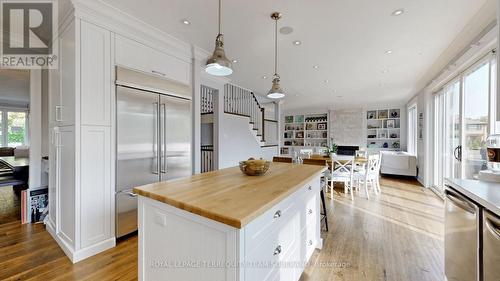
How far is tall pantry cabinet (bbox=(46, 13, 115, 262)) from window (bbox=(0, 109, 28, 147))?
27.9 ft

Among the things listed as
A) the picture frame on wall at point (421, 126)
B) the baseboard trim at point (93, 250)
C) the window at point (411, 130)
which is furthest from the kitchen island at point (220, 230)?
the window at point (411, 130)

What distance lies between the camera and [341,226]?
3.03 meters

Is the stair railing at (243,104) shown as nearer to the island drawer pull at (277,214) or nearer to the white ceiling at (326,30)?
the white ceiling at (326,30)

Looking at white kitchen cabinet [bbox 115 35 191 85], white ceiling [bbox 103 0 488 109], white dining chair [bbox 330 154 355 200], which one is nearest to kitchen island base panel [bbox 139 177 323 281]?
white kitchen cabinet [bbox 115 35 191 85]

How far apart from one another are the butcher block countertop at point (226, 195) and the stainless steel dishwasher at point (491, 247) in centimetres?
Answer: 109

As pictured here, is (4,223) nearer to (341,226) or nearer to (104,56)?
(104,56)

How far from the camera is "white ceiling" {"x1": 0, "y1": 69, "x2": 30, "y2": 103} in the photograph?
418 cm

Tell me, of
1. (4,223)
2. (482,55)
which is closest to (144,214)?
(4,223)

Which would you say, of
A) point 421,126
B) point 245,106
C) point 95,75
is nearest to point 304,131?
point 245,106

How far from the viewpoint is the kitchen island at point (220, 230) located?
40.1 inches

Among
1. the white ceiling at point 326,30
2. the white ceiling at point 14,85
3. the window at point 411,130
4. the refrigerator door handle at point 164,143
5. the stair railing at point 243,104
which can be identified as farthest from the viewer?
the window at point 411,130

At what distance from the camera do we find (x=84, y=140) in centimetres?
216

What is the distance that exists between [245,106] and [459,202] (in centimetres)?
512

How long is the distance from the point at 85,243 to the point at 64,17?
2.45 m
